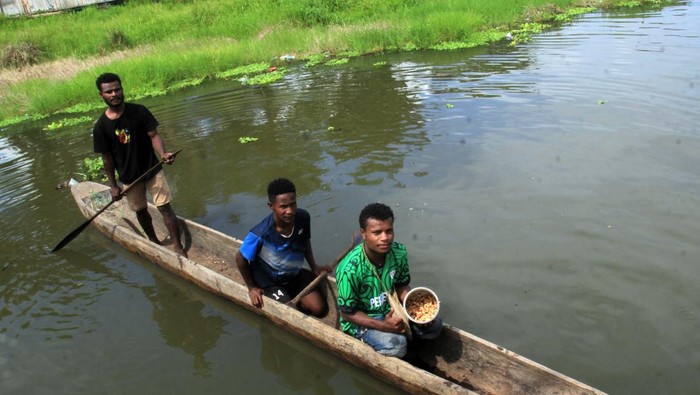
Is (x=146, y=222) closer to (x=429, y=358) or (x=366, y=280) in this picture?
(x=366, y=280)

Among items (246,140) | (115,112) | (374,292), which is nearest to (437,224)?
(374,292)

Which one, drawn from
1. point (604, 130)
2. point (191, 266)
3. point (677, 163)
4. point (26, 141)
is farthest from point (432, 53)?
point (191, 266)

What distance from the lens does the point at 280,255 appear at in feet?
13.0

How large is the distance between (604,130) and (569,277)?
12.0 ft

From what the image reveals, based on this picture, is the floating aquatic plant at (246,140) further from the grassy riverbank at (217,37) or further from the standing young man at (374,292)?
the standing young man at (374,292)

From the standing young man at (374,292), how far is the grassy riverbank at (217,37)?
409 inches

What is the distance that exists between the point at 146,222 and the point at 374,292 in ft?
10.6

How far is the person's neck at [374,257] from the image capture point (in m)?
3.17

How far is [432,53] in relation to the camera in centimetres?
1366

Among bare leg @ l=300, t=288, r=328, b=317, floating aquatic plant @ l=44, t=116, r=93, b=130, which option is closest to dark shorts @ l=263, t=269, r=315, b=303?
bare leg @ l=300, t=288, r=328, b=317

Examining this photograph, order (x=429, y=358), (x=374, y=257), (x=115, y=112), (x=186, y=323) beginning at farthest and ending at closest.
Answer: (x=115, y=112) < (x=186, y=323) < (x=429, y=358) < (x=374, y=257)

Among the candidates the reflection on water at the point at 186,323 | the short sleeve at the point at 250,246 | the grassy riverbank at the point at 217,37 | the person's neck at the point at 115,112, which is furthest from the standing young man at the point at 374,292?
the grassy riverbank at the point at 217,37

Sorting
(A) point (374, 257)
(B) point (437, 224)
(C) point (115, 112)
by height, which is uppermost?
(C) point (115, 112)

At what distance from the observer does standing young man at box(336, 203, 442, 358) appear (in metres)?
3.16
